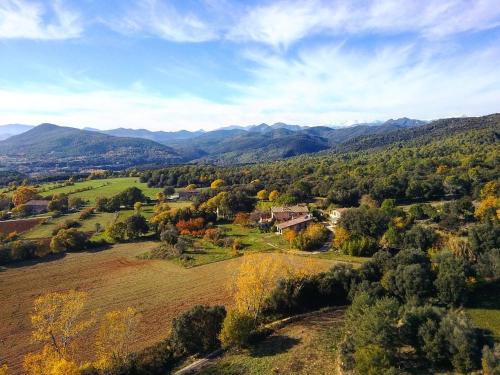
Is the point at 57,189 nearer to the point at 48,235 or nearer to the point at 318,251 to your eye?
the point at 48,235

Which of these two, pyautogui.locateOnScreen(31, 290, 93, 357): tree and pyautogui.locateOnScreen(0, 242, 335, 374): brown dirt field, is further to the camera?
pyautogui.locateOnScreen(0, 242, 335, 374): brown dirt field

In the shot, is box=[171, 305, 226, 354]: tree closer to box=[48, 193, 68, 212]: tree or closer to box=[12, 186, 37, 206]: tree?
box=[48, 193, 68, 212]: tree

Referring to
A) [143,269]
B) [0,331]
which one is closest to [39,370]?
[0,331]

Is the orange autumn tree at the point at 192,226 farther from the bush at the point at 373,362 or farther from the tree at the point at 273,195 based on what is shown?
the bush at the point at 373,362

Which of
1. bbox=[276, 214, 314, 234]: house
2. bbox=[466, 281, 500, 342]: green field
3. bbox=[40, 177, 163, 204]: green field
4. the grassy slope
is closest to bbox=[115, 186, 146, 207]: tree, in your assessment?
bbox=[40, 177, 163, 204]: green field

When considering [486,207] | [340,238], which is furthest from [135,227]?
[486,207]

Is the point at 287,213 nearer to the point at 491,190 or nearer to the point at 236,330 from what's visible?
the point at 491,190

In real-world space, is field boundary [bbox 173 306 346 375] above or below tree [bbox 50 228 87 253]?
below
